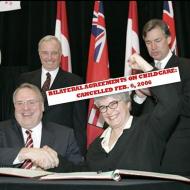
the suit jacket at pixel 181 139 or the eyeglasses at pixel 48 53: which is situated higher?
the eyeglasses at pixel 48 53

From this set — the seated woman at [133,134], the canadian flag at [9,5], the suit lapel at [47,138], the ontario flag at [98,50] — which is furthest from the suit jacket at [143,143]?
the canadian flag at [9,5]

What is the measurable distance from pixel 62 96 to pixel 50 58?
6.64ft

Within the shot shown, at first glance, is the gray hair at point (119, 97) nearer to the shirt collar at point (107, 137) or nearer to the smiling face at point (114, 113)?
the smiling face at point (114, 113)

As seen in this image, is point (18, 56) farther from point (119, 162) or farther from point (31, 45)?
point (119, 162)

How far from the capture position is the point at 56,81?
3986 mm

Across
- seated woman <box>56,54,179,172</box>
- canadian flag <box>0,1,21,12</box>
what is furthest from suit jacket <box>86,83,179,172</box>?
canadian flag <box>0,1,21,12</box>

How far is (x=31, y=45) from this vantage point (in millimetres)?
5391

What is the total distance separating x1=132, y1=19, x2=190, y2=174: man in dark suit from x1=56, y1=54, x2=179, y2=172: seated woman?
61 centimetres

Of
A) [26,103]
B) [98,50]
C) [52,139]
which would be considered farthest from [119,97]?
[98,50]

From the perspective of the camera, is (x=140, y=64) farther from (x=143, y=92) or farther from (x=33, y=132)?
(x=33, y=132)

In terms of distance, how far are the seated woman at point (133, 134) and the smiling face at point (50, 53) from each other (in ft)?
4.97

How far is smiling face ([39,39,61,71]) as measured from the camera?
393 centimetres

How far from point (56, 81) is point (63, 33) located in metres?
1.33

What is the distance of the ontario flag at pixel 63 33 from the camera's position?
5066 mm
